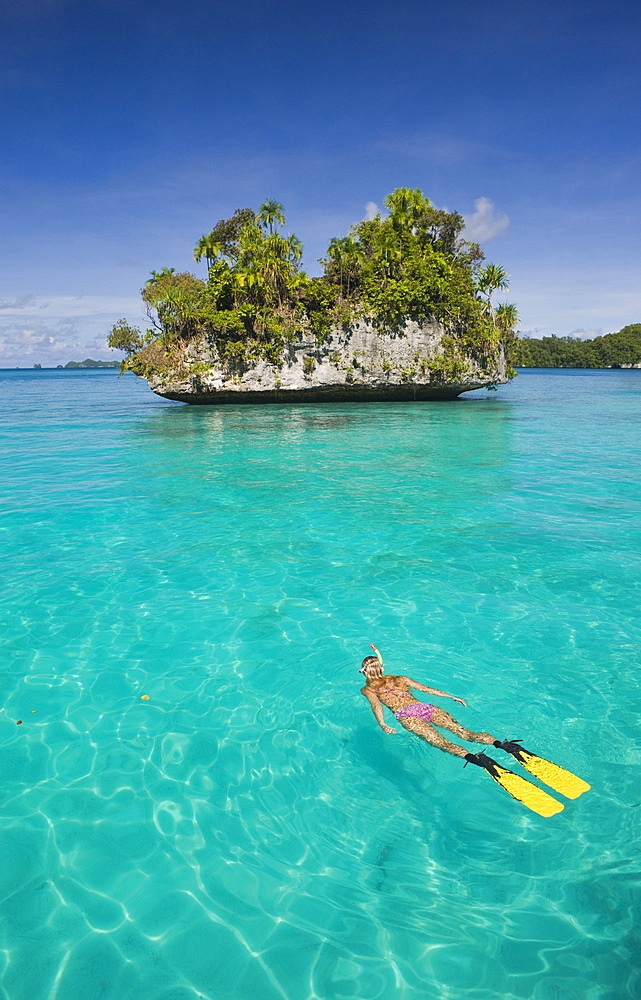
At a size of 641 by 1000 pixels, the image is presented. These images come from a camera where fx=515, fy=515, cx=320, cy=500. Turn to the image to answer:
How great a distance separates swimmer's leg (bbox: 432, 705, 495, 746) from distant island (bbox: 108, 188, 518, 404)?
35.3 m

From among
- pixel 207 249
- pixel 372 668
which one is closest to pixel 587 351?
pixel 207 249

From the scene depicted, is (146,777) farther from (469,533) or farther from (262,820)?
(469,533)

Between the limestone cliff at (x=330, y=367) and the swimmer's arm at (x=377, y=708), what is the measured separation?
116 feet

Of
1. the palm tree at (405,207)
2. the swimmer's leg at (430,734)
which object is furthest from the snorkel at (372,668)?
the palm tree at (405,207)

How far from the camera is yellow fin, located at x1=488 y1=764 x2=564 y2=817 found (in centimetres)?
441

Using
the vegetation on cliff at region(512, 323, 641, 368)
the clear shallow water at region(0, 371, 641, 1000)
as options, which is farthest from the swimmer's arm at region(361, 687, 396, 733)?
the vegetation on cliff at region(512, 323, 641, 368)

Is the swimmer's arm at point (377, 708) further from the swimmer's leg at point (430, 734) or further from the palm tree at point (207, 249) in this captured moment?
the palm tree at point (207, 249)

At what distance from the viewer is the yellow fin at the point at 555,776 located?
183 inches

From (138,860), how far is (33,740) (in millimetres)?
2070

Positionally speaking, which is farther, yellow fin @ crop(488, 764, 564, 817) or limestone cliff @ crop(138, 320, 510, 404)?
limestone cliff @ crop(138, 320, 510, 404)

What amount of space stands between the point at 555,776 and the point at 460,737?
2.95 feet

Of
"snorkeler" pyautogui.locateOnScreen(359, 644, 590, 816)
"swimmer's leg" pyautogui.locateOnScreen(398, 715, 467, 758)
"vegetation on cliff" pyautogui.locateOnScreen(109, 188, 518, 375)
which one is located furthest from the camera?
"vegetation on cliff" pyautogui.locateOnScreen(109, 188, 518, 375)

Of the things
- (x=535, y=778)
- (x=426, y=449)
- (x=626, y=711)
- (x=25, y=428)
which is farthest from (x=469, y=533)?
(x=25, y=428)

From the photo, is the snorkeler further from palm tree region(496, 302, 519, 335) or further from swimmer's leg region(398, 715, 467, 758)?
palm tree region(496, 302, 519, 335)
